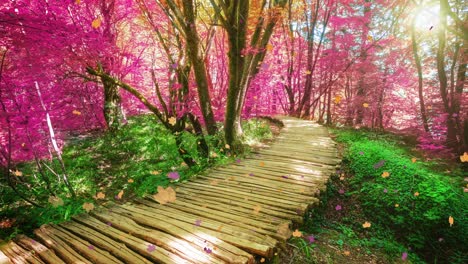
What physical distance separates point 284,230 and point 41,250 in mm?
2594

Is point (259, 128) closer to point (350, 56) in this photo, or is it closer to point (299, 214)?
point (299, 214)

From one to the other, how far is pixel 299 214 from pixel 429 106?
7342 millimetres

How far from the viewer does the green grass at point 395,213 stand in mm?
3496

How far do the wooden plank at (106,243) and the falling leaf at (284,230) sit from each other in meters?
1.39

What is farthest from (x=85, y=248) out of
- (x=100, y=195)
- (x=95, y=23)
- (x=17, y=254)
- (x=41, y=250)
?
(x=95, y=23)

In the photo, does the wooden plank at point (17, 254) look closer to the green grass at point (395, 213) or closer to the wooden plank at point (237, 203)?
the wooden plank at point (237, 203)

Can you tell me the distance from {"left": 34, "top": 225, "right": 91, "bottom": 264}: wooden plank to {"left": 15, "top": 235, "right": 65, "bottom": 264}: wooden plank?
44 millimetres

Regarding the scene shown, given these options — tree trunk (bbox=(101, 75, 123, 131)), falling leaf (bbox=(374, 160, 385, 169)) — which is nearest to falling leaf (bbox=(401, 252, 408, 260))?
falling leaf (bbox=(374, 160, 385, 169))

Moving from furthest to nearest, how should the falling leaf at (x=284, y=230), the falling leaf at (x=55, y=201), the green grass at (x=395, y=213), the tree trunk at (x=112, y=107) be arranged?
1. the tree trunk at (x=112, y=107)
2. the falling leaf at (x=55, y=201)
3. the green grass at (x=395, y=213)
4. the falling leaf at (x=284, y=230)

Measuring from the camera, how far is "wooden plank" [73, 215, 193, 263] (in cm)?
228

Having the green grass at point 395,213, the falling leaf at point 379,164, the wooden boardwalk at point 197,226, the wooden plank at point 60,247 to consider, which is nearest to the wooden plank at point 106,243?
the wooden boardwalk at point 197,226

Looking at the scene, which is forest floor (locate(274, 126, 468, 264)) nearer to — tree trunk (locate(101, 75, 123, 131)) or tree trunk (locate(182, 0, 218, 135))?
tree trunk (locate(182, 0, 218, 135))

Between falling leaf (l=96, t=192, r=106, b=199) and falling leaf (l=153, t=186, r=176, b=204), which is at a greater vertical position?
falling leaf (l=153, t=186, r=176, b=204)

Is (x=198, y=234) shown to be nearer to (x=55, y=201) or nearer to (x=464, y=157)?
(x=55, y=201)
